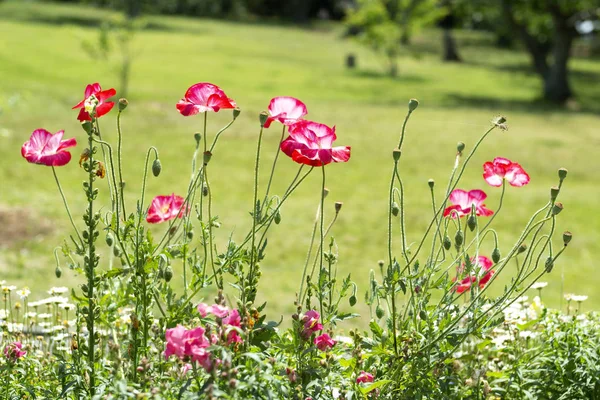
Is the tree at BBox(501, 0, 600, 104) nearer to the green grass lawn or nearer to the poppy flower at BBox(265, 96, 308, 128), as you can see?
the green grass lawn

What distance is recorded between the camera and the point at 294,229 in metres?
8.99

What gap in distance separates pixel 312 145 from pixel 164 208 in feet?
1.84

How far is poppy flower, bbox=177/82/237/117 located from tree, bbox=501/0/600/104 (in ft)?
66.6

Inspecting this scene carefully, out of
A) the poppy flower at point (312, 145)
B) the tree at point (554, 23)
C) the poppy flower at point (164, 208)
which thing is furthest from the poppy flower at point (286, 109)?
the tree at point (554, 23)

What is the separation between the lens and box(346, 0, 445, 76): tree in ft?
88.7

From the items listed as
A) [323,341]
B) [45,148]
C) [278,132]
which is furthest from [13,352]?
[278,132]

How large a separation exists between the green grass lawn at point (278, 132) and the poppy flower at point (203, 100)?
1.94 m

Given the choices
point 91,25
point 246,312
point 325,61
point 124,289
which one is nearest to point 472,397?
point 246,312

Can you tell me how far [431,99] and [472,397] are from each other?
1927 cm

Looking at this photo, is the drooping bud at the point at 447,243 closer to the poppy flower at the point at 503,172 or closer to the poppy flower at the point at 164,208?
the poppy flower at the point at 503,172

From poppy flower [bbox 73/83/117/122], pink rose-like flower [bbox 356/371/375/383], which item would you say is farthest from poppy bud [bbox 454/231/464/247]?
poppy flower [bbox 73/83/117/122]

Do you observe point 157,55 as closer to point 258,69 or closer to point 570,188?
point 258,69

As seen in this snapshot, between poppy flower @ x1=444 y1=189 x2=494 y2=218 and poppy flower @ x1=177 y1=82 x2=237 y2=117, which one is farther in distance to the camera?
poppy flower @ x1=444 y1=189 x2=494 y2=218

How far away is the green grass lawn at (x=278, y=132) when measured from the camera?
841 centimetres
